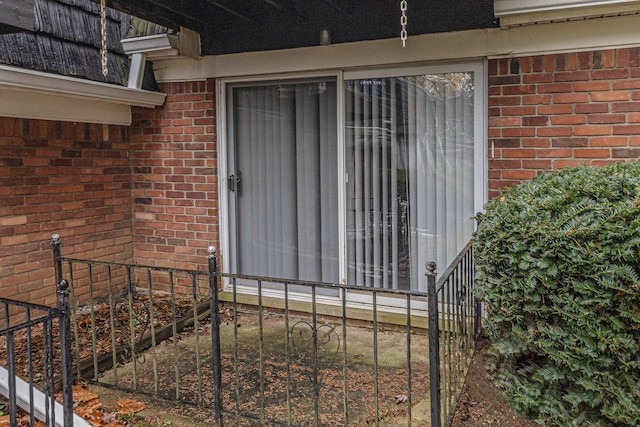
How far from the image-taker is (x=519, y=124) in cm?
364

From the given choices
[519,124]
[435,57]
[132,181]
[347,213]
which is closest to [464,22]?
[435,57]

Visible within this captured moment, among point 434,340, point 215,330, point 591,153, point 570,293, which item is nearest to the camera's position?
point 434,340

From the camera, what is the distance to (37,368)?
3.31 m

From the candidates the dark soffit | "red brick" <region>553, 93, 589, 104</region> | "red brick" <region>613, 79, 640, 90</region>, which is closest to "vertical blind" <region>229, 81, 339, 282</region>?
the dark soffit

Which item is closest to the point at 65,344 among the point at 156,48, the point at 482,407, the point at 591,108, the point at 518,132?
the point at 482,407

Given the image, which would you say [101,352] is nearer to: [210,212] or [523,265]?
[210,212]

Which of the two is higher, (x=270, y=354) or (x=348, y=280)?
(x=348, y=280)

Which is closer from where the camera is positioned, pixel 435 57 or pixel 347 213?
pixel 435 57

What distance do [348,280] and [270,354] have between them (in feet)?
3.34

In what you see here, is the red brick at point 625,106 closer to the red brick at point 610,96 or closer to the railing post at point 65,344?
the red brick at point 610,96

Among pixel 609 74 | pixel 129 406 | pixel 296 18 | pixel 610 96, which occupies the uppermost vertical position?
pixel 296 18

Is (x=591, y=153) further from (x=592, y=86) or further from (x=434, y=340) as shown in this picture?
(x=434, y=340)

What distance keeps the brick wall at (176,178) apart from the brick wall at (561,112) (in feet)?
8.31

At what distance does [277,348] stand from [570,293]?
222 cm
